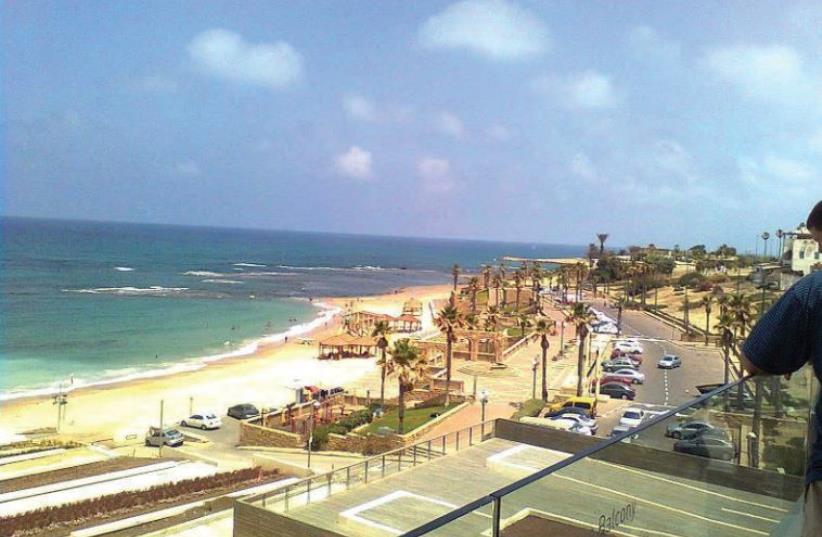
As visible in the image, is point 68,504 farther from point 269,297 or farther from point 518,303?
point 269,297

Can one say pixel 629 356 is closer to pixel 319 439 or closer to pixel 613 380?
pixel 613 380

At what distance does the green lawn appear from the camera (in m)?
24.3

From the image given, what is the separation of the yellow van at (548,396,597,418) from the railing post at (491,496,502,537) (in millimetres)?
22598

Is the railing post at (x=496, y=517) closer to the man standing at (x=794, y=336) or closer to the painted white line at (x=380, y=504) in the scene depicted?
the man standing at (x=794, y=336)

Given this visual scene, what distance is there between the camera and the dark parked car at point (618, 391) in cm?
2867

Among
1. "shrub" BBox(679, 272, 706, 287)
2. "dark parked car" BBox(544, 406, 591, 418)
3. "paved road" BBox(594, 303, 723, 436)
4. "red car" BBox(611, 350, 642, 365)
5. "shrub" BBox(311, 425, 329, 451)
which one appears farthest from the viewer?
"shrub" BBox(679, 272, 706, 287)

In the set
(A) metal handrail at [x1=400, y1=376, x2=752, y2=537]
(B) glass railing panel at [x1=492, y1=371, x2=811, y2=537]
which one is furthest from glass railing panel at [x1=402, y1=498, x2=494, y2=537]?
(B) glass railing panel at [x1=492, y1=371, x2=811, y2=537]

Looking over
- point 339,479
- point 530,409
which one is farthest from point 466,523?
point 530,409

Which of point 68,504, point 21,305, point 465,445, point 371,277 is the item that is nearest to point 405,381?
point 465,445

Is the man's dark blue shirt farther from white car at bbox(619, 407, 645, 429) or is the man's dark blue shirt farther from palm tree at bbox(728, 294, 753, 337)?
palm tree at bbox(728, 294, 753, 337)

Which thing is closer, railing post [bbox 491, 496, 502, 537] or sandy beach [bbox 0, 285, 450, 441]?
railing post [bbox 491, 496, 502, 537]

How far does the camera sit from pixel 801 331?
6.95 ft

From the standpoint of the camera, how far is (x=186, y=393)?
109 ft

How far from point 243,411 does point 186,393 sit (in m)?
5.70
